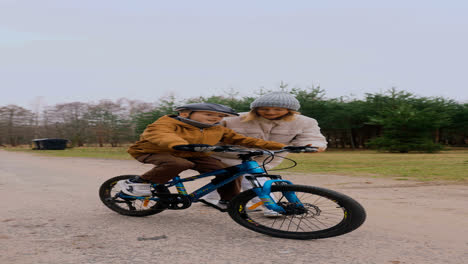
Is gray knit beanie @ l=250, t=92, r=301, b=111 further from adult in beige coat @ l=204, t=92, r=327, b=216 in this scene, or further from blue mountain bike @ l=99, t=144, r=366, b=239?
blue mountain bike @ l=99, t=144, r=366, b=239

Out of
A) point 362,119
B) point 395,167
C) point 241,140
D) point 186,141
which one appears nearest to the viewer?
point 186,141

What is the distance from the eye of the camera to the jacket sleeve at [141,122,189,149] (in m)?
3.55

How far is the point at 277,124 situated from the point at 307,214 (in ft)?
4.32

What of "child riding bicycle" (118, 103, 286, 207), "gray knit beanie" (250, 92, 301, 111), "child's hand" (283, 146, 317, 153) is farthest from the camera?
"gray knit beanie" (250, 92, 301, 111)

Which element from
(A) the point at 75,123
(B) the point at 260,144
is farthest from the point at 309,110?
(A) the point at 75,123

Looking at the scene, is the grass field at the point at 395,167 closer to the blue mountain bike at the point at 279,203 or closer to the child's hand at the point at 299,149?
the child's hand at the point at 299,149

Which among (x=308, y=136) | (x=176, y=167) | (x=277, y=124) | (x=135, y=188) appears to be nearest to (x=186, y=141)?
(x=176, y=167)

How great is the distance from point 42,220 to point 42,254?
4.32ft

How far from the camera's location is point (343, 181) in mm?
8031

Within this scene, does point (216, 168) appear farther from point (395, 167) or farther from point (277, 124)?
point (395, 167)

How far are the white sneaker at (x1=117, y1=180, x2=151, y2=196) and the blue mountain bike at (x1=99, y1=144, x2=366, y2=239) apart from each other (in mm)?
76

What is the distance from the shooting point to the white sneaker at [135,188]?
413 cm

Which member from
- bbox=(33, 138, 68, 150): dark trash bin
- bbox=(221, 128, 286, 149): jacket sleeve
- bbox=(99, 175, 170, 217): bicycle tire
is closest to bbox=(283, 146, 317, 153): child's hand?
bbox=(221, 128, 286, 149): jacket sleeve

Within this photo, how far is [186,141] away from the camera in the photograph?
3754 mm
